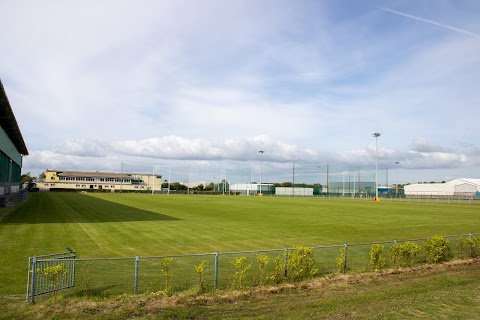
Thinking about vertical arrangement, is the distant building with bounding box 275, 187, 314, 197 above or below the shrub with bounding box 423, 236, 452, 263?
above

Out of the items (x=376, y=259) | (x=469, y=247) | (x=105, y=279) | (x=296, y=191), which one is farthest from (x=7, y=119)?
(x=296, y=191)

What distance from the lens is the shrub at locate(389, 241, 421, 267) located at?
1518cm

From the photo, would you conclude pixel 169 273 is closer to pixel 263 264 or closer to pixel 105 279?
pixel 105 279

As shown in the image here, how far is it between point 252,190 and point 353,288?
137461mm

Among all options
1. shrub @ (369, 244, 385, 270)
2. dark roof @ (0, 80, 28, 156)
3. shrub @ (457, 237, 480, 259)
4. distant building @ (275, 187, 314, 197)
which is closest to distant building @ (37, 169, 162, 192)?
distant building @ (275, 187, 314, 197)

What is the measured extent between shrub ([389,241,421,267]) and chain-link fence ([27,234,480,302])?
197 millimetres

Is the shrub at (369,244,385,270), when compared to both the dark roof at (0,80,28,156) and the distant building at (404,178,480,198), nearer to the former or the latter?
the dark roof at (0,80,28,156)

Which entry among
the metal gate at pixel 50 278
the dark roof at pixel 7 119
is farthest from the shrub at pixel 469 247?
the dark roof at pixel 7 119

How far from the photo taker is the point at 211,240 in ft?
73.7

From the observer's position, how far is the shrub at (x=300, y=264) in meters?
13.1

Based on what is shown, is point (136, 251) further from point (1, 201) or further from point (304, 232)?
point (1, 201)

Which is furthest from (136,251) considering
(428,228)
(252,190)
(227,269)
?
(252,190)

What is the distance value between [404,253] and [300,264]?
5.02 m

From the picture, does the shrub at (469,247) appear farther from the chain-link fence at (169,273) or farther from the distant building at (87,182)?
Answer: the distant building at (87,182)
